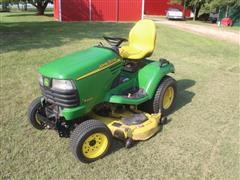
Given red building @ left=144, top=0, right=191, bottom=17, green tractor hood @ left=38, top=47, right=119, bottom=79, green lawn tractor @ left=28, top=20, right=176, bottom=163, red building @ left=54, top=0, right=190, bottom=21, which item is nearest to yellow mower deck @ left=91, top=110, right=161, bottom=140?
green lawn tractor @ left=28, top=20, right=176, bottom=163

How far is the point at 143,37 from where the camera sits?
15.7 feet

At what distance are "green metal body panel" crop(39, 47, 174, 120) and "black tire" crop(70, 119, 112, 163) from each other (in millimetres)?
203

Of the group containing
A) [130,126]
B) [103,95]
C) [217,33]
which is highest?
[217,33]

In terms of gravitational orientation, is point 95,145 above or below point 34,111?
below

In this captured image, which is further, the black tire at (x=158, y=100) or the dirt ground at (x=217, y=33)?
the dirt ground at (x=217, y=33)

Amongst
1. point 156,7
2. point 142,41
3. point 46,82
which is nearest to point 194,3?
point 156,7

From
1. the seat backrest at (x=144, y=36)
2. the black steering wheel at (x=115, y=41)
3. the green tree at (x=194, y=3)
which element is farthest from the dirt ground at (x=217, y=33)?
the black steering wheel at (x=115, y=41)

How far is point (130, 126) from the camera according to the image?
4.00 metres

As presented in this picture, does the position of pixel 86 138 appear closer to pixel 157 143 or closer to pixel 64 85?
pixel 64 85

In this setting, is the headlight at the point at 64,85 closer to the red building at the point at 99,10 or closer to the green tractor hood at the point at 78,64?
the green tractor hood at the point at 78,64

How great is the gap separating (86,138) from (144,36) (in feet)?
6.66

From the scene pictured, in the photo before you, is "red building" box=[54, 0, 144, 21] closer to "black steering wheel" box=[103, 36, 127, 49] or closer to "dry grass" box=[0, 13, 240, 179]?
"dry grass" box=[0, 13, 240, 179]

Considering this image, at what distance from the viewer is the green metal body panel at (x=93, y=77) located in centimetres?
357

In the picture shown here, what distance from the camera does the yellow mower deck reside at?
12.8 feet
